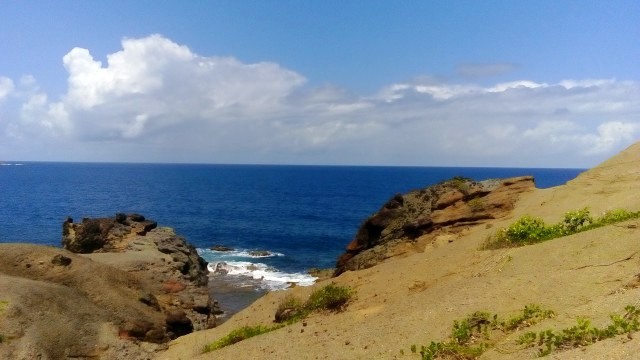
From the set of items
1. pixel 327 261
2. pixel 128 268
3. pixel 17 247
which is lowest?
pixel 327 261

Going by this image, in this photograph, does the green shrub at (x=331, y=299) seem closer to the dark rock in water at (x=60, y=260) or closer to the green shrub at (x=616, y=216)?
the green shrub at (x=616, y=216)

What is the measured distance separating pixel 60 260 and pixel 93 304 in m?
3.76

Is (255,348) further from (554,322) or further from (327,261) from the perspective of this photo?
(327,261)

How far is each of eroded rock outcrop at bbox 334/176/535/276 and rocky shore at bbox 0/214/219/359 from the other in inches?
449

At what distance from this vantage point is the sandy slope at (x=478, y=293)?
12966mm

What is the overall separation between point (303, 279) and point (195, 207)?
7508cm

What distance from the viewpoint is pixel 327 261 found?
64875mm

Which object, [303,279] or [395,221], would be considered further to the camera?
[303,279]

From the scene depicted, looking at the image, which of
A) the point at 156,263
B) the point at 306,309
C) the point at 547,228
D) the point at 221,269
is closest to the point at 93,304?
the point at 156,263

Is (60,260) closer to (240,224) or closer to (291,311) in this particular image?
(291,311)

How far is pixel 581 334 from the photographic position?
10.6 metres

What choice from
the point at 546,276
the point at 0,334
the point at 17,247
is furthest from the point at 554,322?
the point at 17,247

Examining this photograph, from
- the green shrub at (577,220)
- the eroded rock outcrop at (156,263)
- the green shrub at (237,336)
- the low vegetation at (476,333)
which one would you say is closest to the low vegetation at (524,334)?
the low vegetation at (476,333)

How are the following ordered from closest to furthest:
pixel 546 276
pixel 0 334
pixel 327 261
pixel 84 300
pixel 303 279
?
pixel 546 276
pixel 0 334
pixel 84 300
pixel 303 279
pixel 327 261
